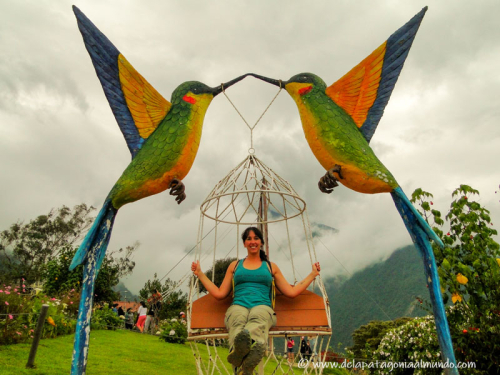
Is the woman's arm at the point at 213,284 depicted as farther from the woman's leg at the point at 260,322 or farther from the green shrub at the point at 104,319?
the green shrub at the point at 104,319

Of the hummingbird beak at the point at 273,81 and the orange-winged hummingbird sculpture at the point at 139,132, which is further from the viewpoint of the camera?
the hummingbird beak at the point at 273,81

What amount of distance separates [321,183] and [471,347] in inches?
87.9

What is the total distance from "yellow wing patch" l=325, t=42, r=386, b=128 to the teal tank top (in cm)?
140

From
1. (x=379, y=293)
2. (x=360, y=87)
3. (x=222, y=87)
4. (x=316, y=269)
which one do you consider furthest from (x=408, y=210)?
(x=379, y=293)

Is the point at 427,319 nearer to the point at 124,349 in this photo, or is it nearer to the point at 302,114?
the point at 302,114

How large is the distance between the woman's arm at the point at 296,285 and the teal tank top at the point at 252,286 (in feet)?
0.33

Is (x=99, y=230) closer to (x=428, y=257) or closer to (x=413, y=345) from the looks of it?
(x=428, y=257)

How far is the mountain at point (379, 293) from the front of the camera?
45.7m

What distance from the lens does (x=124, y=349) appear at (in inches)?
180

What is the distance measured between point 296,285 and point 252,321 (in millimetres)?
559

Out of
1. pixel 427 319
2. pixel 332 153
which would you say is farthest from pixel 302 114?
pixel 427 319

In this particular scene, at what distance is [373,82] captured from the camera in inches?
108

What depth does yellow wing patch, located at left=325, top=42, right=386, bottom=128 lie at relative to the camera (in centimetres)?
272

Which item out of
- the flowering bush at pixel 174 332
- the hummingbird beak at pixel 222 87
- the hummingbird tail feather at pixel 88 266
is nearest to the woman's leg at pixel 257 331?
the hummingbird tail feather at pixel 88 266
